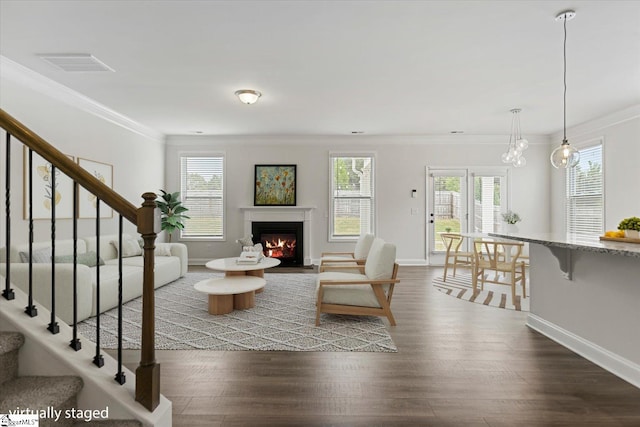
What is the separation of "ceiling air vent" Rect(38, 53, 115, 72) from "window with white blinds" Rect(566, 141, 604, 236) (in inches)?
296

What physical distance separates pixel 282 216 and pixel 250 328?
405cm

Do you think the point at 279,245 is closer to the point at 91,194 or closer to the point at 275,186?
the point at 275,186

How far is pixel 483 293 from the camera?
5.00 metres

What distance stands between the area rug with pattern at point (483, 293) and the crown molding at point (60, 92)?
6037mm

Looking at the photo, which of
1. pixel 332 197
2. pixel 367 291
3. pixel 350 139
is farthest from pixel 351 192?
pixel 367 291

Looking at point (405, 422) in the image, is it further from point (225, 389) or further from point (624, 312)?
point (624, 312)

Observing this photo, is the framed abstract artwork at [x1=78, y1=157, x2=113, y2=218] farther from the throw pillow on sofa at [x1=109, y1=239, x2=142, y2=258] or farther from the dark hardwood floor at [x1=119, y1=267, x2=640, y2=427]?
the dark hardwood floor at [x1=119, y1=267, x2=640, y2=427]

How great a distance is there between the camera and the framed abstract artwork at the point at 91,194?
4.93m

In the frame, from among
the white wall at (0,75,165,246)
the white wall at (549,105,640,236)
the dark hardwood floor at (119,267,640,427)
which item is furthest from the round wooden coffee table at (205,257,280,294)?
the white wall at (549,105,640,236)

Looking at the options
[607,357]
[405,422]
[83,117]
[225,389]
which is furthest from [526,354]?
[83,117]

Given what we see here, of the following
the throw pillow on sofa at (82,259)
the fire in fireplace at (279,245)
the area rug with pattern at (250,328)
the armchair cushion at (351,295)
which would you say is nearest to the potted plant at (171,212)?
the fire in fireplace at (279,245)

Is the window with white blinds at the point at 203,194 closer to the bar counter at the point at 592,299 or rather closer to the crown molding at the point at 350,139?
the crown molding at the point at 350,139

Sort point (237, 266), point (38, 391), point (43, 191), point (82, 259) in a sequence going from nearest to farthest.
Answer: point (38, 391) < point (82, 259) < point (43, 191) < point (237, 266)

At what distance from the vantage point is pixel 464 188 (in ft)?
24.3
